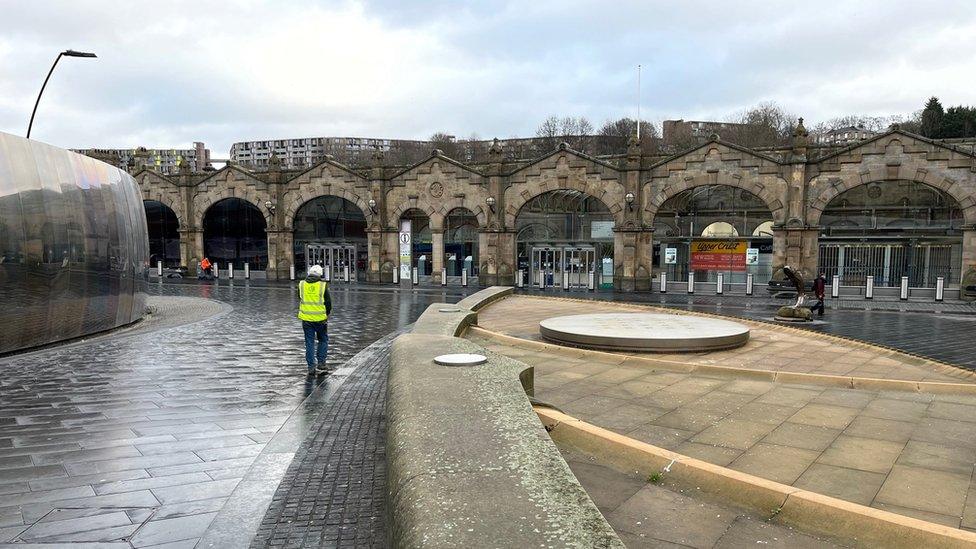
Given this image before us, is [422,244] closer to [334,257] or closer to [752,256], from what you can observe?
[334,257]

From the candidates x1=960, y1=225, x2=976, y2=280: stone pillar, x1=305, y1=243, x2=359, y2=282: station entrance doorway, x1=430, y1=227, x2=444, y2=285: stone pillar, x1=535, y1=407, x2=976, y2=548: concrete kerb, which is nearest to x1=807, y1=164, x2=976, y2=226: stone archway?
x1=960, y1=225, x2=976, y2=280: stone pillar

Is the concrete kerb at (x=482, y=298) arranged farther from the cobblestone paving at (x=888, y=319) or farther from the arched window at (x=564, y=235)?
the arched window at (x=564, y=235)

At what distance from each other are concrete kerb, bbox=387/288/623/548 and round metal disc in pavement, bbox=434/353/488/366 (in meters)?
0.41

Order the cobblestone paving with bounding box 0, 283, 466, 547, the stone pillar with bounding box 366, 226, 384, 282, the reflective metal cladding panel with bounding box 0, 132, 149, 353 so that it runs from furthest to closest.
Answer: the stone pillar with bounding box 366, 226, 384, 282, the reflective metal cladding panel with bounding box 0, 132, 149, 353, the cobblestone paving with bounding box 0, 283, 466, 547

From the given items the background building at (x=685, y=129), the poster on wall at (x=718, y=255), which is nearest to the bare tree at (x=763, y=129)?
the background building at (x=685, y=129)

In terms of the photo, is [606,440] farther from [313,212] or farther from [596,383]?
[313,212]

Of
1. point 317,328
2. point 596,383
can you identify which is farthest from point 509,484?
point 317,328

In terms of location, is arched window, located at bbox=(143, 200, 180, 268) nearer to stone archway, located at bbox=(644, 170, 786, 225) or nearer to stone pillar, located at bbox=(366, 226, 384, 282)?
stone pillar, located at bbox=(366, 226, 384, 282)

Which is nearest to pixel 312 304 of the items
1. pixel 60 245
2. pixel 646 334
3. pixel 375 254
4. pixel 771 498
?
pixel 646 334

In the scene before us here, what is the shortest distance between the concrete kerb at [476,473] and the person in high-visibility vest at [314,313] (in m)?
4.41

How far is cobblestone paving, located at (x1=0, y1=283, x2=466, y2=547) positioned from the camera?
4.25 m

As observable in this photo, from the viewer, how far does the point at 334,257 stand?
3797cm

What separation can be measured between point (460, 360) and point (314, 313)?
4184mm

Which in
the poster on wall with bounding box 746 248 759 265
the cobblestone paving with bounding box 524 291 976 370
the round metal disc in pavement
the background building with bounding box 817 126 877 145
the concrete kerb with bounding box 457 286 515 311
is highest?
the background building with bounding box 817 126 877 145
